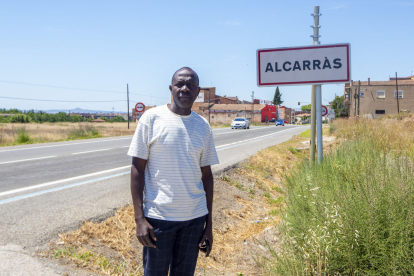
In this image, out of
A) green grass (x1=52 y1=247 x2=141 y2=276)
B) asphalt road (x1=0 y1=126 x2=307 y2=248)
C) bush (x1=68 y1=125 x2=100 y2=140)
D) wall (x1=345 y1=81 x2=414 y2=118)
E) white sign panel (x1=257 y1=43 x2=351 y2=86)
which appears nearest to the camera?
green grass (x1=52 y1=247 x2=141 y2=276)

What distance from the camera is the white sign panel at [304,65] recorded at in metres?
5.63

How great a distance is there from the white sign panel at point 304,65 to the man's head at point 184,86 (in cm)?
364

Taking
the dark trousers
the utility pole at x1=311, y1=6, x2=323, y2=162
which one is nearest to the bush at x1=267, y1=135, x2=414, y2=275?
the dark trousers

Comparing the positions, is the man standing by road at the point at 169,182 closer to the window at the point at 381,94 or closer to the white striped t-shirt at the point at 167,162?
the white striped t-shirt at the point at 167,162

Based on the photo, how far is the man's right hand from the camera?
2219 mm

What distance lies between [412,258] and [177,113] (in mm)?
1939

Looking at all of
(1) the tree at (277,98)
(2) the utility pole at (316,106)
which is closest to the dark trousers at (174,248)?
(2) the utility pole at (316,106)

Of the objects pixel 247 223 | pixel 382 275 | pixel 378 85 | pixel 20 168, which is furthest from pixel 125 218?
pixel 378 85

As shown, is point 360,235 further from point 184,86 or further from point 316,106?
point 316,106

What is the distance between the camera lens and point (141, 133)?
2.25 m

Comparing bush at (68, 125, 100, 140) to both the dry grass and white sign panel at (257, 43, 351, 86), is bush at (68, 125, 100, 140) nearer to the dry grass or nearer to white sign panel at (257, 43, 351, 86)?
the dry grass

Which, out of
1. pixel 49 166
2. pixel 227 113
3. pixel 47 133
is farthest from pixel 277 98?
pixel 49 166

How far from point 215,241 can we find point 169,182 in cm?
305

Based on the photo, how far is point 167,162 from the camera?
88.5 inches
